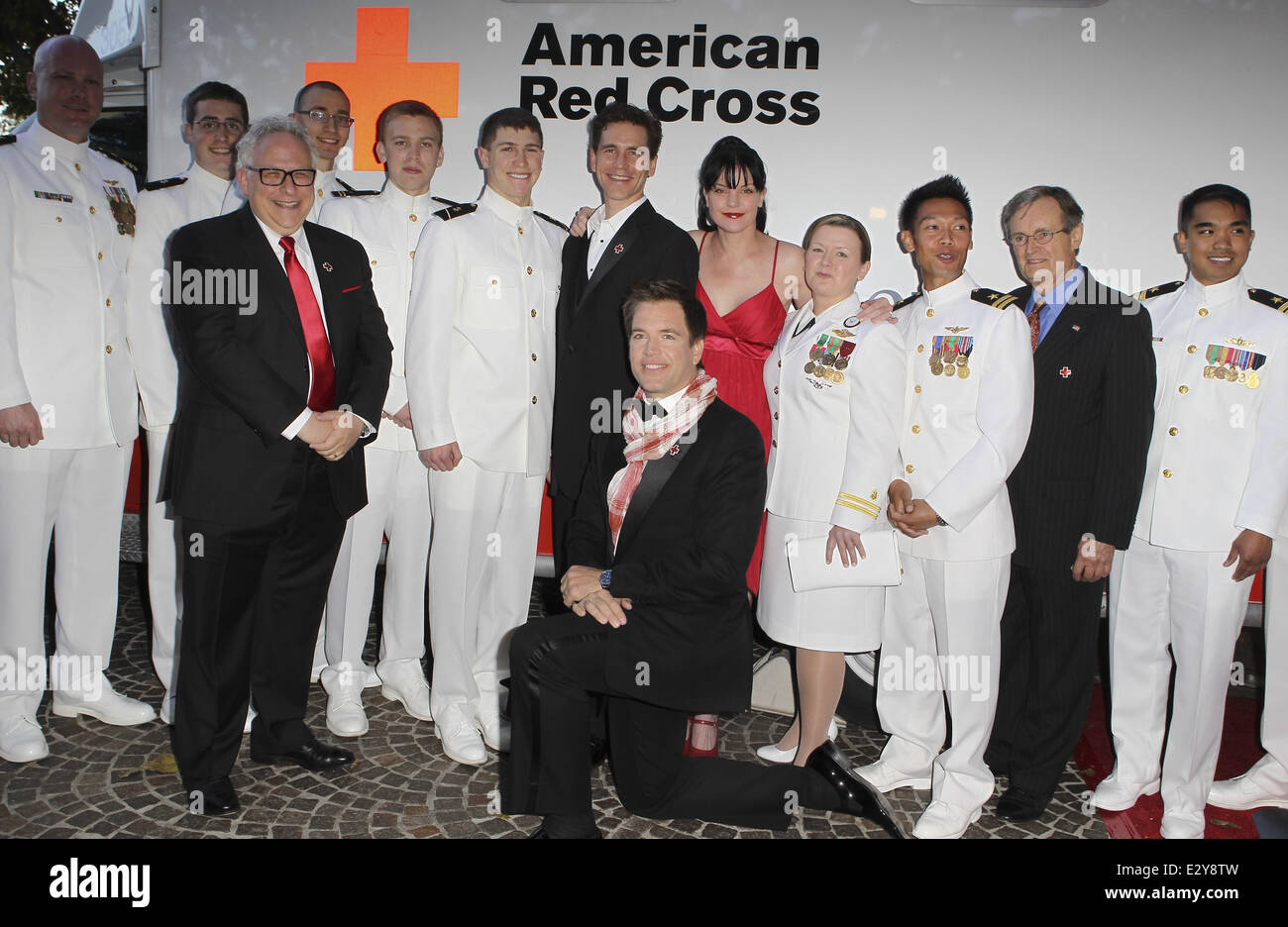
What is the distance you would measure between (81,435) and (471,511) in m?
1.52

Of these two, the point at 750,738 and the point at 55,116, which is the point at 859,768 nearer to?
the point at 750,738

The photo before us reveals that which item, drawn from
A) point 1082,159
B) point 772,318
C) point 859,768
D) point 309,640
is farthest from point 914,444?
point 309,640

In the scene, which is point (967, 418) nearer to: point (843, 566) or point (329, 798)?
point (843, 566)

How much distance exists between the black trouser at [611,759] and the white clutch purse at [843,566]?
611 mm

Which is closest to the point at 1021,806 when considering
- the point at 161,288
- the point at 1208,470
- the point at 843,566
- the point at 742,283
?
the point at 843,566

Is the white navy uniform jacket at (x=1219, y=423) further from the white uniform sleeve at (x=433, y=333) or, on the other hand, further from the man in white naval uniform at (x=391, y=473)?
the man in white naval uniform at (x=391, y=473)

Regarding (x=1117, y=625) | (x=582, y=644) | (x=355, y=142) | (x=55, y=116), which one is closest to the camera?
(x=582, y=644)

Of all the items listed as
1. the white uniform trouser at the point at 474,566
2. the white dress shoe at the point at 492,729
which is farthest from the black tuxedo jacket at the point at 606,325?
the white dress shoe at the point at 492,729

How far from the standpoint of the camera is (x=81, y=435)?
3578 millimetres

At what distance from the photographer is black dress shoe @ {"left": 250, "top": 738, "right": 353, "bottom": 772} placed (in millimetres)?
3363

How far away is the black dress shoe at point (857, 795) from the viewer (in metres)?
2.97

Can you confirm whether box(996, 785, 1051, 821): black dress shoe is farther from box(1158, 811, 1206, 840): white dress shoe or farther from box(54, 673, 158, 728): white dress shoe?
box(54, 673, 158, 728): white dress shoe

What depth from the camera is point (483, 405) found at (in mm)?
3541
